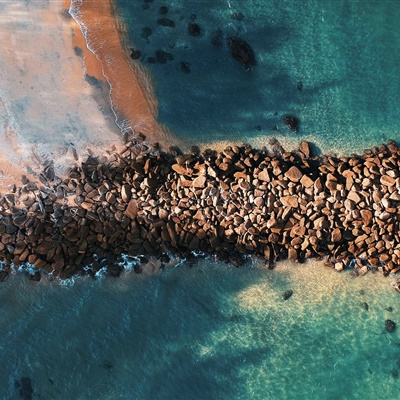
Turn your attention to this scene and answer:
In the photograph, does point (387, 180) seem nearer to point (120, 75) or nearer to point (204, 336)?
point (204, 336)

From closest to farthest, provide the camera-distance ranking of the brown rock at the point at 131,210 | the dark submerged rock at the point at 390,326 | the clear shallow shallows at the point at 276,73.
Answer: the brown rock at the point at 131,210
the dark submerged rock at the point at 390,326
the clear shallow shallows at the point at 276,73

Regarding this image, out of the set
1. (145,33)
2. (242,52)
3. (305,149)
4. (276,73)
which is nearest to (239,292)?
(305,149)

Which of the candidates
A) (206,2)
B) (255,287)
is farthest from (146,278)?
(206,2)

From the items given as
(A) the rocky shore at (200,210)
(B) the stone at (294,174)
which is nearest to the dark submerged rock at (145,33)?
(A) the rocky shore at (200,210)

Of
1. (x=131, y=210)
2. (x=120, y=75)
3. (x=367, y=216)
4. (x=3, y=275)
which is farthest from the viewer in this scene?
(x=120, y=75)

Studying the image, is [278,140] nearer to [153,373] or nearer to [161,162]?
[161,162]

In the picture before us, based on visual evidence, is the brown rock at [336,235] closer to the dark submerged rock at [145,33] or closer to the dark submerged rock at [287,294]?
the dark submerged rock at [287,294]
